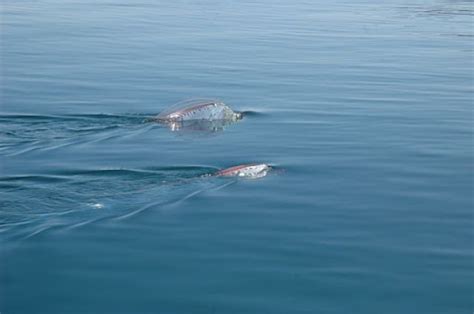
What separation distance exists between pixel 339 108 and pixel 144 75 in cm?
472

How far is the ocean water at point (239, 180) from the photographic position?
9586 mm

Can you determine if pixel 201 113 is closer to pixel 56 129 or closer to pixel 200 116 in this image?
pixel 200 116

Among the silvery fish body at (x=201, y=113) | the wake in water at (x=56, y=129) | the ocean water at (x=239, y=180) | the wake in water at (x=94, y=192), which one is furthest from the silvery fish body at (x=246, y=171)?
the silvery fish body at (x=201, y=113)

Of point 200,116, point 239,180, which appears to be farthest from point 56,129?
point 239,180

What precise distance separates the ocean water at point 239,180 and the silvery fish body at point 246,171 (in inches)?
6.8

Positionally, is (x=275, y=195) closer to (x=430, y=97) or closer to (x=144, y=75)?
(x=430, y=97)

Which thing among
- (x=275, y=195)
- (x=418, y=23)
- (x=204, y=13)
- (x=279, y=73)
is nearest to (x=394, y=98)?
(x=279, y=73)

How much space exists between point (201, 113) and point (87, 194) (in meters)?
4.98

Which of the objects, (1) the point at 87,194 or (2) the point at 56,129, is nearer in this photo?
(1) the point at 87,194

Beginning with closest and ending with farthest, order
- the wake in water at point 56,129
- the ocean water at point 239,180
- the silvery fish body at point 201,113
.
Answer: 1. the ocean water at point 239,180
2. the wake in water at point 56,129
3. the silvery fish body at point 201,113

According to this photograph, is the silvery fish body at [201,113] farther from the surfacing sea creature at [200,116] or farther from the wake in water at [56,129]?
the wake in water at [56,129]

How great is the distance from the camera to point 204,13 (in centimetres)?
3064

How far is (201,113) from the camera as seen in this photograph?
1669 cm

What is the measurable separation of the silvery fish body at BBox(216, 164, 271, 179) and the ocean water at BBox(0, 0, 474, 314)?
17 cm
